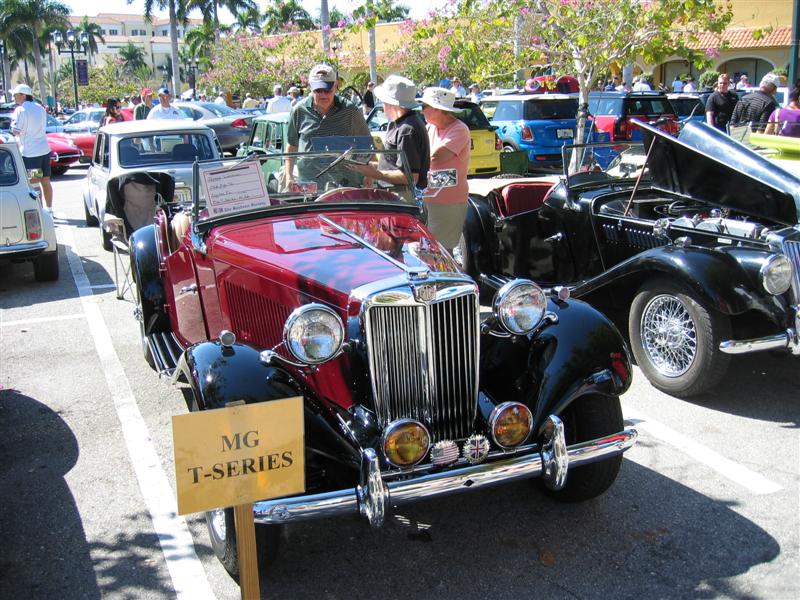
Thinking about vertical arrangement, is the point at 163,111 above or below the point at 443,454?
above

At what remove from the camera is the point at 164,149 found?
10.2m

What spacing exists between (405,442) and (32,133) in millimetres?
10180

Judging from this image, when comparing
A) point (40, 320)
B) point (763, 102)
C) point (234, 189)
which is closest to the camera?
point (234, 189)

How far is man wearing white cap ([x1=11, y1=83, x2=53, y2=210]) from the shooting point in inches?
442

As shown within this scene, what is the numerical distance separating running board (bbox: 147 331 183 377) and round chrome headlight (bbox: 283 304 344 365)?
5.29ft

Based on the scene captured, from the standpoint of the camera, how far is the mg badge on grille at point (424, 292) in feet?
10.7

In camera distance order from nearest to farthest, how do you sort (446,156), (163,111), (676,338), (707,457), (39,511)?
(39,511) < (707,457) < (676,338) < (446,156) < (163,111)

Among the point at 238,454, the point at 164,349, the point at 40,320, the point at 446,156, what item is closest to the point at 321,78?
the point at 446,156

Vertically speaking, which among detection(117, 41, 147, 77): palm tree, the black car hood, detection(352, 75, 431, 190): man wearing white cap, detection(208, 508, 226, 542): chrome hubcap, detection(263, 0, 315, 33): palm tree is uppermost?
detection(117, 41, 147, 77): palm tree

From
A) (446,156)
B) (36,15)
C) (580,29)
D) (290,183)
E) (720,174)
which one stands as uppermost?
(36,15)

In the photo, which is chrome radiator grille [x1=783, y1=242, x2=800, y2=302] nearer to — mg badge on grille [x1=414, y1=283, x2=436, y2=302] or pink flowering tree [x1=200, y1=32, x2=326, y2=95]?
mg badge on grille [x1=414, y1=283, x2=436, y2=302]

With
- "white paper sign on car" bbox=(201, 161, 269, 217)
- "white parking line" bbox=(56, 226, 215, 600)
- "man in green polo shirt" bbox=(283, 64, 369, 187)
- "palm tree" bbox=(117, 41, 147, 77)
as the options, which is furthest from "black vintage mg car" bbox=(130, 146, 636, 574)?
"palm tree" bbox=(117, 41, 147, 77)

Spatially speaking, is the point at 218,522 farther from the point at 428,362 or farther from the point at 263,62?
the point at 263,62

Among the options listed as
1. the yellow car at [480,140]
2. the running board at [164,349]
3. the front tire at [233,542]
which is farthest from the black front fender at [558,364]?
the yellow car at [480,140]
